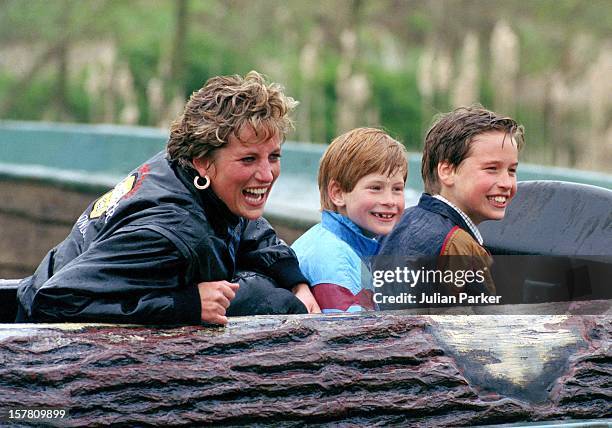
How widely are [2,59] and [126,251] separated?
844cm

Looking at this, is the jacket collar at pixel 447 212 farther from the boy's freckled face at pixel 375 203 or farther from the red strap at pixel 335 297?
the red strap at pixel 335 297

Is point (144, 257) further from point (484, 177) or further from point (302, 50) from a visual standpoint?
point (302, 50)

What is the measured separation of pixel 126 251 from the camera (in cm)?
213

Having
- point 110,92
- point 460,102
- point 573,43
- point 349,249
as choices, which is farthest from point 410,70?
point 349,249

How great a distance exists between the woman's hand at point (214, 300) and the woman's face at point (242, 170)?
0.66 ft

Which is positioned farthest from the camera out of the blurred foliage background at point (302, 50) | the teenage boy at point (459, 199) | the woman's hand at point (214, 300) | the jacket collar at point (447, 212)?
the blurred foliage background at point (302, 50)

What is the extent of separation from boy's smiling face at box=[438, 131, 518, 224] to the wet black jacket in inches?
21.0

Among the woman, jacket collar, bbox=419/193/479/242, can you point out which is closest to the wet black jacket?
the woman

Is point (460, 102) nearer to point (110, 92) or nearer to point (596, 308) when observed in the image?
point (110, 92)

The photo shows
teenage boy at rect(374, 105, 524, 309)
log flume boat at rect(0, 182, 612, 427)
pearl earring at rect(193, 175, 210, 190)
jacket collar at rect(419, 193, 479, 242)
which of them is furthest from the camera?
jacket collar at rect(419, 193, 479, 242)

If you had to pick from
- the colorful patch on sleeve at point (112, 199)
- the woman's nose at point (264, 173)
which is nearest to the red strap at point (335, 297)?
the woman's nose at point (264, 173)

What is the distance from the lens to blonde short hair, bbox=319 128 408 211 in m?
2.61

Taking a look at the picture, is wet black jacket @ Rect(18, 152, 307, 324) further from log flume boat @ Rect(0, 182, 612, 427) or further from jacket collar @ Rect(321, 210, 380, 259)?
jacket collar @ Rect(321, 210, 380, 259)

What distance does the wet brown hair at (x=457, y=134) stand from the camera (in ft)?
8.52
